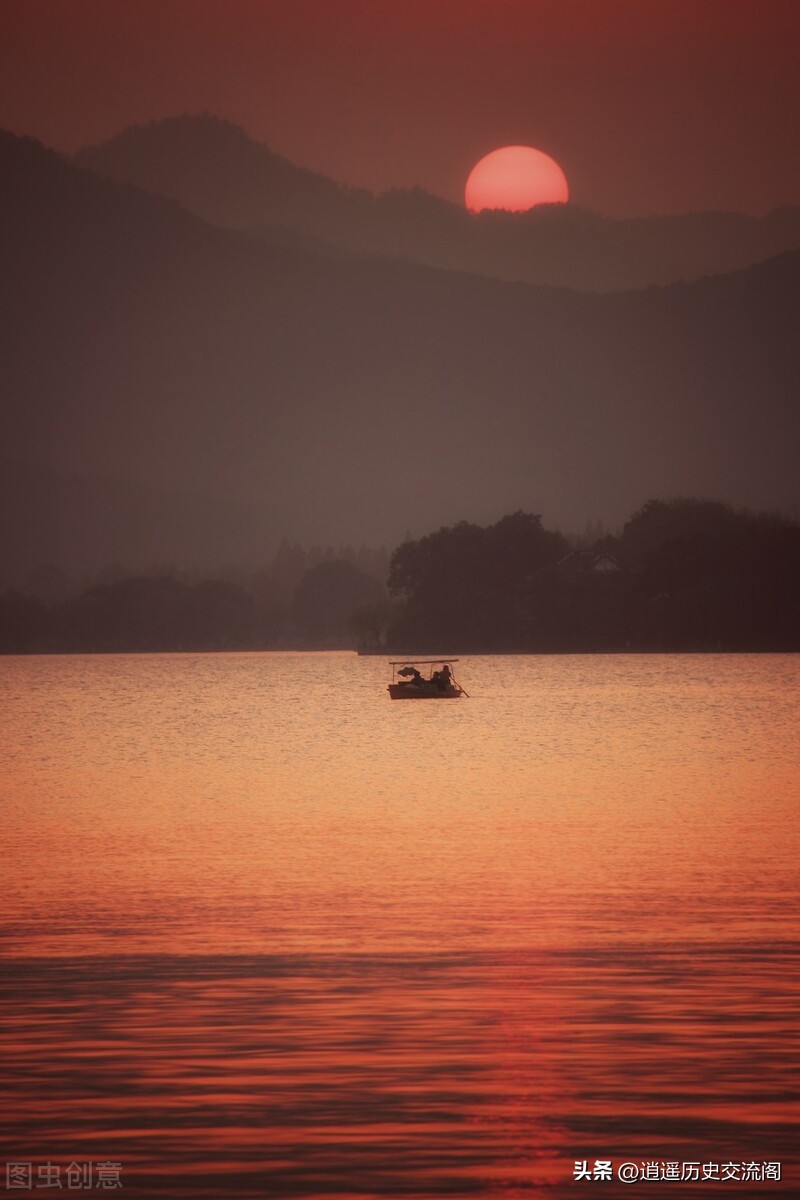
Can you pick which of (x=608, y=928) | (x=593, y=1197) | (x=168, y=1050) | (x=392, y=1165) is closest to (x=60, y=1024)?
(x=168, y=1050)

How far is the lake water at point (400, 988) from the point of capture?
35.1ft

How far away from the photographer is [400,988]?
15.7 meters

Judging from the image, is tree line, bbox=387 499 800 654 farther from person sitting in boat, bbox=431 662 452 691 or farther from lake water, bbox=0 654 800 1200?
lake water, bbox=0 654 800 1200

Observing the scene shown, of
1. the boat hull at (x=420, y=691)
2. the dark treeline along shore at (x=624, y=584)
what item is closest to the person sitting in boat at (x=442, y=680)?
the boat hull at (x=420, y=691)

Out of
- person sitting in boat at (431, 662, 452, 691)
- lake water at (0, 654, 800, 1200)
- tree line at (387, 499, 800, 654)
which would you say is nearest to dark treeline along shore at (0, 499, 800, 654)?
tree line at (387, 499, 800, 654)

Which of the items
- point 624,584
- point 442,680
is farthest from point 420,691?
point 624,584

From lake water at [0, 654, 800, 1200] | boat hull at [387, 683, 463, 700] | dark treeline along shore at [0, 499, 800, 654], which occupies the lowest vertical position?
lake water at [0, 654, 800, 1200]

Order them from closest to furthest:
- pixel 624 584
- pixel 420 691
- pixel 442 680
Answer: pixel 420 691
pixel 442 680
pixel 624 584

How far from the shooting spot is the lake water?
1070 cm

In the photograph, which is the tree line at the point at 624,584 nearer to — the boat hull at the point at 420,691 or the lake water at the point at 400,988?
the boat hull at the point at 420,691

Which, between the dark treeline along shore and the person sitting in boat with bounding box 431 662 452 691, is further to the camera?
the dark treeline along shore

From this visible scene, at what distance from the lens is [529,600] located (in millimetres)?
192250

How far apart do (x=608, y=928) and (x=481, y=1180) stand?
955 centimetres

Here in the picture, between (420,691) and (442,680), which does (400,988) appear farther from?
(442,680)
